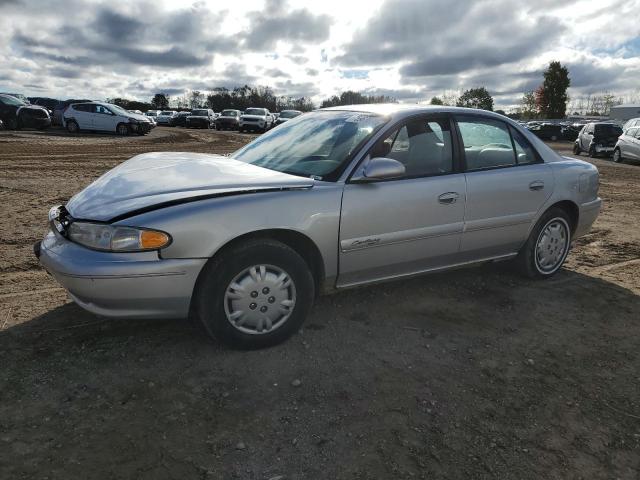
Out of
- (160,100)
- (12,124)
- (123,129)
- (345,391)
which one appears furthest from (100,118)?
(160,100)

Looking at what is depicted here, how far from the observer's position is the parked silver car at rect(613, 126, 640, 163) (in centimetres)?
1764

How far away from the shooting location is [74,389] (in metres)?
2.65

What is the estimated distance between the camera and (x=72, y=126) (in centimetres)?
2339

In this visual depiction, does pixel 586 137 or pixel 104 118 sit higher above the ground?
pixel 104 118

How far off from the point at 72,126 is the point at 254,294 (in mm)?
23879

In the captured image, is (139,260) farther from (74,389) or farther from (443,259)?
(443,259)

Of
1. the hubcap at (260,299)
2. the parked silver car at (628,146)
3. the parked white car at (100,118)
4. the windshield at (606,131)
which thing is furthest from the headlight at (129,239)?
the parked white car at (100,118)

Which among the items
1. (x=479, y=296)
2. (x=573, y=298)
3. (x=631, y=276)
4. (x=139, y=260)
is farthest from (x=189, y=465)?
(x=631, y=276)

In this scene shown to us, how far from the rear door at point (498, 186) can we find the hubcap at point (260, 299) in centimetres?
156

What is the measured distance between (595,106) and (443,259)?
107926 mm

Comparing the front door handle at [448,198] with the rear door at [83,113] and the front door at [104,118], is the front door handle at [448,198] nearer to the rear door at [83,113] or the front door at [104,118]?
the front door at [104,118]

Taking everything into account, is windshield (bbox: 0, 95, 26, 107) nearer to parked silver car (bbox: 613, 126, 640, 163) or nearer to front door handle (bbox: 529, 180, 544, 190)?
front door handle (bbox: 529, 180, 544, 190)

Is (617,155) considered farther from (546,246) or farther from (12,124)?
(12,124)

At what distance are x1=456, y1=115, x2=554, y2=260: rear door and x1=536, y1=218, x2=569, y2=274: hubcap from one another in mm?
285
